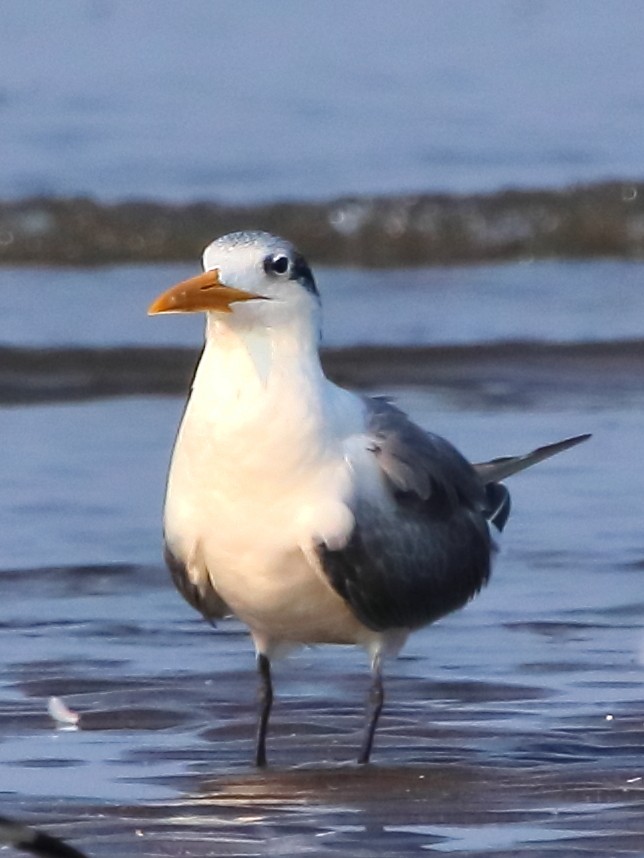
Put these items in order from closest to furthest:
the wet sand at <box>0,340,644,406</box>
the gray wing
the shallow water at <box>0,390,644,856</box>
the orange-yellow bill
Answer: the shallow water at <box>0,390,644,856</box>
the orange-yellow bill
the gray wing
the wet sand at <box>0,340,644,406</box>

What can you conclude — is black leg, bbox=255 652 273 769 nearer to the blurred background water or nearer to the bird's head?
the blurred background water

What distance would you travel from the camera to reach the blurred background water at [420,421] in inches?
189

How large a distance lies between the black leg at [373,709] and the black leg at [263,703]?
8.0 inches

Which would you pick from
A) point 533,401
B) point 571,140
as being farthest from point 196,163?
point 533,401

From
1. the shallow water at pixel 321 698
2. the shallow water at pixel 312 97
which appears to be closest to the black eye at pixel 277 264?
the shallow water at pixel 321 698

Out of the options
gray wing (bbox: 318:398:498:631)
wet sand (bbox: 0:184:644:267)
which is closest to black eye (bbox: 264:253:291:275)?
gray wing (bbox: 318:398:498:631)

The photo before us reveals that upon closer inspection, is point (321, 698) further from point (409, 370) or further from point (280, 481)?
point (409, 370)

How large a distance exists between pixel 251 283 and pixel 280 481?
1.36 feet

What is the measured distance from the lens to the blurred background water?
479 centimetres

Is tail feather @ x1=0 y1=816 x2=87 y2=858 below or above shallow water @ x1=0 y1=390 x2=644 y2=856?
above

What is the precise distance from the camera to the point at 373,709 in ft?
17.5

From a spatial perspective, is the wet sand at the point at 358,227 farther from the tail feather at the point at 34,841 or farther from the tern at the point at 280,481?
the tail feather at the point at 34,841

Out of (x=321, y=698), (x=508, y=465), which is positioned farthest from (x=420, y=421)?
(x=321, y=698)

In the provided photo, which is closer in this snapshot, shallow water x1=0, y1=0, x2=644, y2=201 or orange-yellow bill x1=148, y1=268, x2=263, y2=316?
orange-yellow bill x1=148, y1=268, x2=263, y2=316
